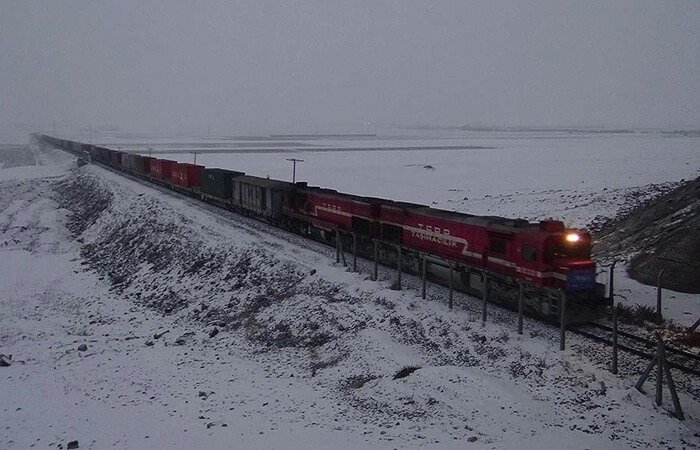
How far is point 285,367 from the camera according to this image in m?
19.0

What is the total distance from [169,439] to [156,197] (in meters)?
36.0

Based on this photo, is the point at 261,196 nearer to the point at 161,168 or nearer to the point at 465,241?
the point at 465,241

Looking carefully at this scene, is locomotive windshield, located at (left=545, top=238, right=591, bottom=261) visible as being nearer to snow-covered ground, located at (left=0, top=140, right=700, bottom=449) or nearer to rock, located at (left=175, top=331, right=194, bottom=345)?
snow-covered ground, located at (left=0, top=140, right=700, bottom=449)

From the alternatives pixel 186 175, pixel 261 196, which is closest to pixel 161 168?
pixel 186 175

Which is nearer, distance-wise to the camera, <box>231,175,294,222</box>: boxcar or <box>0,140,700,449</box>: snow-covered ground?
<box>0,140,700,449</box>: snow-covered ground

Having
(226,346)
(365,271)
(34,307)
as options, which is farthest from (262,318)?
(34,307)

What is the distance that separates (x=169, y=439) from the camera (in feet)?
49.0

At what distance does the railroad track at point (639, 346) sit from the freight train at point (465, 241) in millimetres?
502

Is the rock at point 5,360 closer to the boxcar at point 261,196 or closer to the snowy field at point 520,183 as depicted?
the boxcar at point 261,196

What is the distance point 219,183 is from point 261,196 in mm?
8093

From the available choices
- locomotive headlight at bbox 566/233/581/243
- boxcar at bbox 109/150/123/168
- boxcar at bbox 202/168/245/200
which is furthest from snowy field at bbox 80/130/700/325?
boxcar at bbox 109/150/123/168

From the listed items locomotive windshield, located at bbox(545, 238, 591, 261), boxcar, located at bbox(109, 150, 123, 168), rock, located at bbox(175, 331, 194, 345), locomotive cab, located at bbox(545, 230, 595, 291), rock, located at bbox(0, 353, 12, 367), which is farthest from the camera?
boxcar, located at bbox(109, 150, 123, 168)

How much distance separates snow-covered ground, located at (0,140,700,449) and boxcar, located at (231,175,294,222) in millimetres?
4062

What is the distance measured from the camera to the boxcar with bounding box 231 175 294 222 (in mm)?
36066
